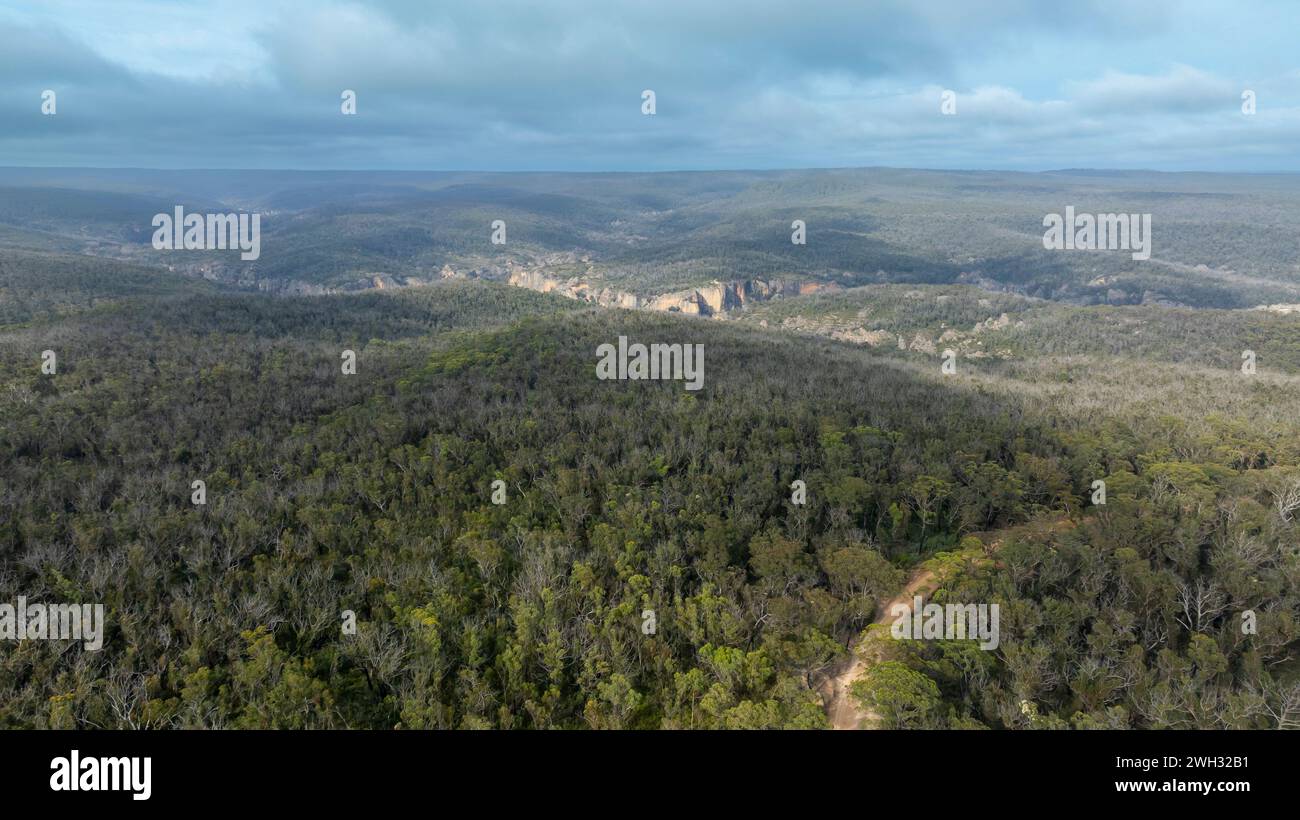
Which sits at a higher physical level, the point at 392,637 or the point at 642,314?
the point at 642,314

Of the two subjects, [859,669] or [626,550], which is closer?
[859,669]

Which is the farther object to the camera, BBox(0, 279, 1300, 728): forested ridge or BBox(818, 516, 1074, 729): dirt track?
BBox(818, 516, 1074, 729): dirt track

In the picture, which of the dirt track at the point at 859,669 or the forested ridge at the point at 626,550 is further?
the dirt track at the point at 859,669

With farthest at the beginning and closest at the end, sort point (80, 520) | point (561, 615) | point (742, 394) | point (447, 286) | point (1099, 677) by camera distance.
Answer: point (447, 286), point (742, 394), point (80, 520), point (561, 615), point (1099, 677)

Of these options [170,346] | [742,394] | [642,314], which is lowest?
[742,394]

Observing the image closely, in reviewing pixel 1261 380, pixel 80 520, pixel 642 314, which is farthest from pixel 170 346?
pixel 1261 380

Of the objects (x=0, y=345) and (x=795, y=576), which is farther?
(x=0, y=345)

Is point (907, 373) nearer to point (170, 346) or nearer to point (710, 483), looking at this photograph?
point (710, 483)

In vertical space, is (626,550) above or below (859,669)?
above
